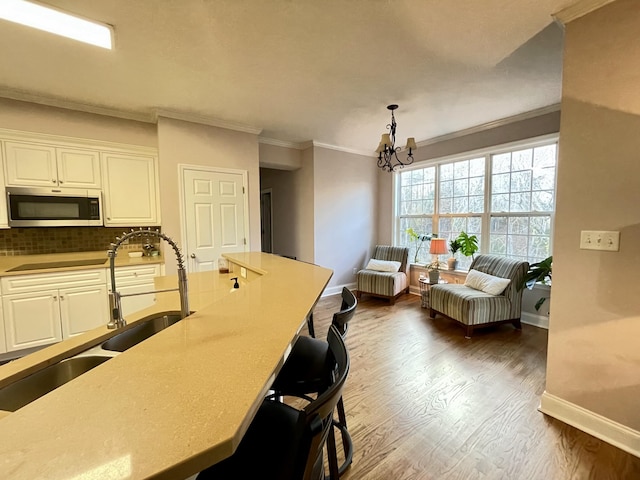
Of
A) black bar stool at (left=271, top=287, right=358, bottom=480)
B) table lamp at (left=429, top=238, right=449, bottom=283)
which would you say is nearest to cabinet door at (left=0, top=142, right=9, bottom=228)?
black bar stool at (left=271, top=287, right=358, bottom=480)

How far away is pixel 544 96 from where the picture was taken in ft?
9.92

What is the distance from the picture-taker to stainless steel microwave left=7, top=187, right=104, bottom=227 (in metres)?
2.76

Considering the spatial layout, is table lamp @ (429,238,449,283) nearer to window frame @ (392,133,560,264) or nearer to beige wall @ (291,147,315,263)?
window frame @ (392,133,560,264)

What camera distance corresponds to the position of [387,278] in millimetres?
Answer: 4352

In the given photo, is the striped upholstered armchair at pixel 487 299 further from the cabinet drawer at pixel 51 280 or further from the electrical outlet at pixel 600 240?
the cabinet drawer at pixel 51 280

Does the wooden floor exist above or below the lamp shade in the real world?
below

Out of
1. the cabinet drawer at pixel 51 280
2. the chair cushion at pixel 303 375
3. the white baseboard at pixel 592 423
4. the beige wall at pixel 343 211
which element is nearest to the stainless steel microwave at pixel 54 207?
the cabinet drawer at pixel 51 280

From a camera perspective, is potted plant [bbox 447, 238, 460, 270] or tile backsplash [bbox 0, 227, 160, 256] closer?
tile backsplash [bbox 0, 227, 160, 256]

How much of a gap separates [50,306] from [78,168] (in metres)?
1.43

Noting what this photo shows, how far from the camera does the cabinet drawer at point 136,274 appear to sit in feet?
9.88

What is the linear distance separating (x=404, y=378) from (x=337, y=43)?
2.64m

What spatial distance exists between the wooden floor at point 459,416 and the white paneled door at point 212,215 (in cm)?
199

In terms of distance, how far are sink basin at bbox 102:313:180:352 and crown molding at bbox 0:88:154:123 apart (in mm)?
2880

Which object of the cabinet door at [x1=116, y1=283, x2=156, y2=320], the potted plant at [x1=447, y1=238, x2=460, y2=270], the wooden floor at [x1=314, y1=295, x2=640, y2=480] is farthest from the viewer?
the potted plant at [x1=447, y1=238, x2=460, y2=270]
